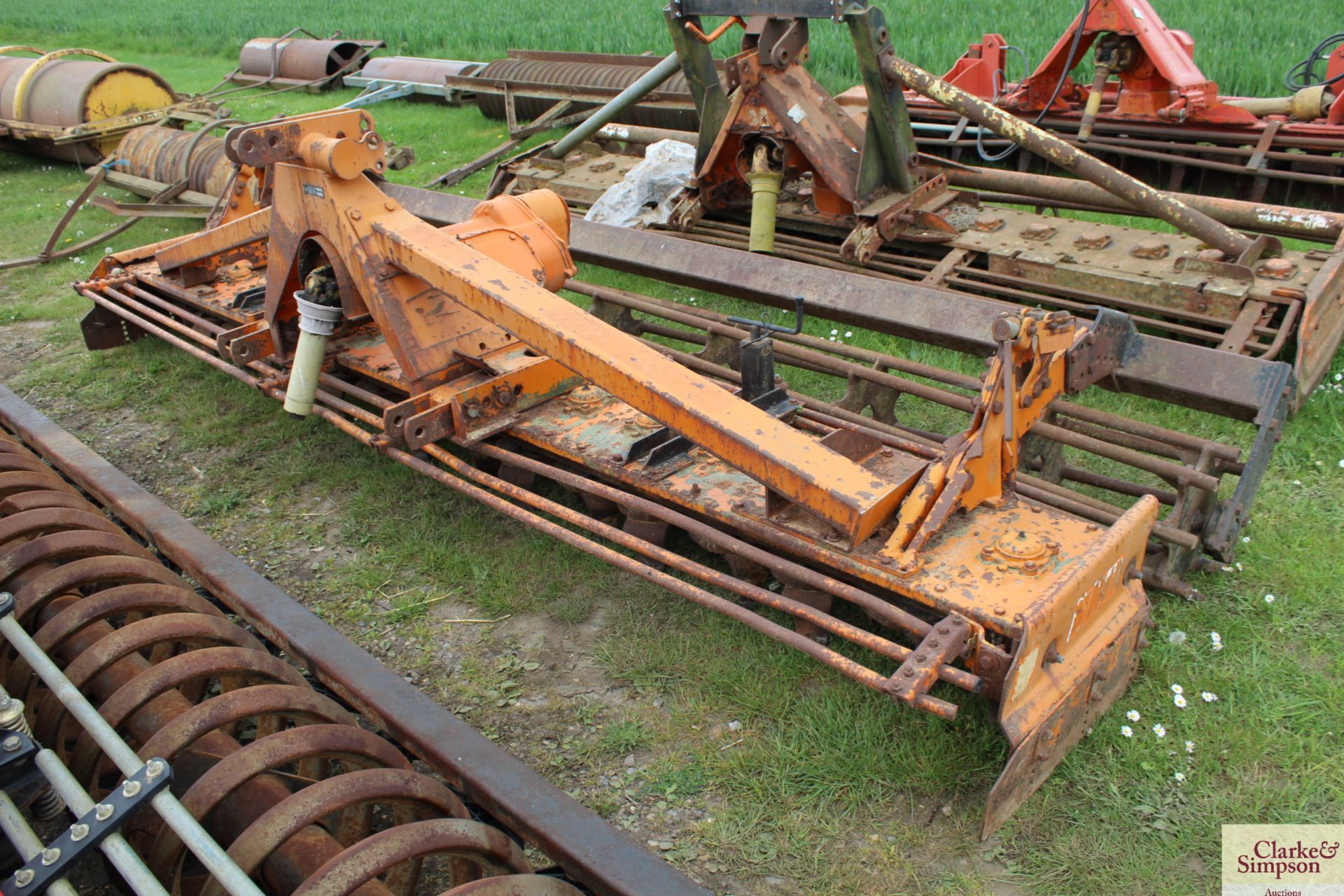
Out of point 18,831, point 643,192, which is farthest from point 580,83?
point 18,831

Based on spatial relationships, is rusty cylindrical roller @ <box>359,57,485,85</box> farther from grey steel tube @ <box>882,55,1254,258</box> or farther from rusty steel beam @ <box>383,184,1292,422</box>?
grey steel tube @ <box>882,55,1254,258</box>

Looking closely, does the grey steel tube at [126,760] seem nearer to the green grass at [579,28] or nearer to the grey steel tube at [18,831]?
the grey steel tube at [18,831]

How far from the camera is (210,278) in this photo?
553cm

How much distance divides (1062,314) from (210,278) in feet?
15.3

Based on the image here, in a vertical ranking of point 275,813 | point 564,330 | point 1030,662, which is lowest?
point 1030,662

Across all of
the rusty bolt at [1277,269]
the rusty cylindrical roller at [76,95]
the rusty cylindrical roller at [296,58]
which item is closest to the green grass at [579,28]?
the rusty cylindrical roller at [296,58]

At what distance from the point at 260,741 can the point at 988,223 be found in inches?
200

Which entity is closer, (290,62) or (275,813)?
(275,813)

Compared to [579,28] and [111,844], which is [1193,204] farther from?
[579,28]

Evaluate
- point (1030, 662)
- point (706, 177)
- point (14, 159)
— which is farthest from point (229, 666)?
point (14, 159)

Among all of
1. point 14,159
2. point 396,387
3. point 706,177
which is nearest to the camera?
point 396,387

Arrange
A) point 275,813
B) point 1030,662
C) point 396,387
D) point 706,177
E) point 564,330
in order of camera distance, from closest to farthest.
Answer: point 275,813
point 1030,662
point 564,330
point 396,387
point 706,177

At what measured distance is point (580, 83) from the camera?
9664 millimetres

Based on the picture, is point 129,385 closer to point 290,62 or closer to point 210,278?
point 210,278
